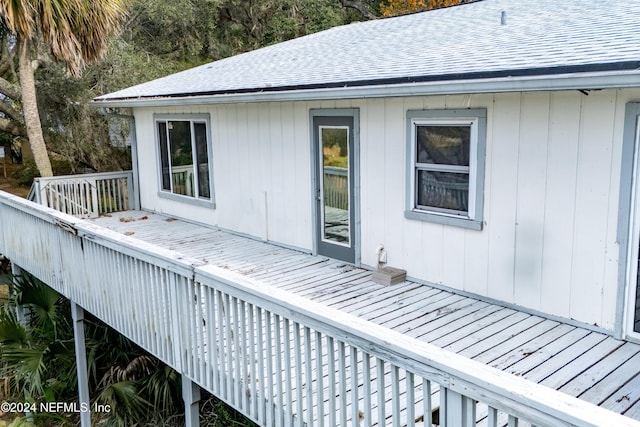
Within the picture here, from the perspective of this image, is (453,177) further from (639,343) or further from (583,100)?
(639,343)

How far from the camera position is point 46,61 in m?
13.1

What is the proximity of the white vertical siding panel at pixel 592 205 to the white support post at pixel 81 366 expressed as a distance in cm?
509

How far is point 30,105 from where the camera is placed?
10.5 meters

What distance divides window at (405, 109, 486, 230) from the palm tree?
7.01 metres

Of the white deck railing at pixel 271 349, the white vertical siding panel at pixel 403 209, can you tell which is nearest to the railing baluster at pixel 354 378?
the white deck railing at pixel 271 349

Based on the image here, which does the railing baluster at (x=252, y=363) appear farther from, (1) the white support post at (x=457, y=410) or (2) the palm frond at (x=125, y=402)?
(2) the palm frond at (x=125, y=402)

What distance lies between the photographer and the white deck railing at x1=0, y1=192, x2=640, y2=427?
205 centimetres

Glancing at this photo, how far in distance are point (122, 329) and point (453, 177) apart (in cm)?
353

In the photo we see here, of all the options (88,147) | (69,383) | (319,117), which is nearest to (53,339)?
(69,383)

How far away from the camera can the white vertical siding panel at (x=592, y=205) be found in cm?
453

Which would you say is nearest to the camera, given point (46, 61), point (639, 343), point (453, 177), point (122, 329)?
point (639, 343)

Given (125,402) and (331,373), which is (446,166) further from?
(125,402)

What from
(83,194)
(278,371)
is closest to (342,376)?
(278,371)

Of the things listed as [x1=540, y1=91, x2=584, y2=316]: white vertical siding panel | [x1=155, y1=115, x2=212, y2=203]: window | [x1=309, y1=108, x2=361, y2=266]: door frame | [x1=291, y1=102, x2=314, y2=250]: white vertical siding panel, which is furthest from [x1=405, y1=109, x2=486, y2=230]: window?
[x1=155, y1=115, x2=212, y2=203]: window
